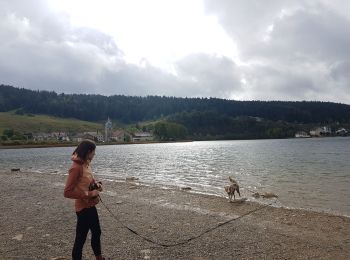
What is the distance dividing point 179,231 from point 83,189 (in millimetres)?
5529

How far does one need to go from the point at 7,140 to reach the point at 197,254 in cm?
18506

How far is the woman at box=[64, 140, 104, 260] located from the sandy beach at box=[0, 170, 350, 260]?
1707 mm

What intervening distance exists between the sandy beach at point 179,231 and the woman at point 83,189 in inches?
67.2

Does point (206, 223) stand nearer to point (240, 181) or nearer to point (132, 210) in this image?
point (132, 210)

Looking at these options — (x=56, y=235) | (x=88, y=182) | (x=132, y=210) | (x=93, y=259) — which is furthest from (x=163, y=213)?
(x=88, y=182)

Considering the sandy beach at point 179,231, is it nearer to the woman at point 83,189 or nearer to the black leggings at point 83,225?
the black leggings at point 83,225

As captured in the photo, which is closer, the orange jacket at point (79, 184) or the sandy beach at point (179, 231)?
the orange jacket at point (79, 184)

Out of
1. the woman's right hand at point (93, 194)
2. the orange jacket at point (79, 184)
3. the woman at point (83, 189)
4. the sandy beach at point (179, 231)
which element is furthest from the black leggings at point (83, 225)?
the sandy beach at point (179, 231)

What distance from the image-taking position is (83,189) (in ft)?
24.3

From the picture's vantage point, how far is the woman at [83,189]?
24.0 ft

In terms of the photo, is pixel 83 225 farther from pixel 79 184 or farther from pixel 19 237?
pixel 19 237

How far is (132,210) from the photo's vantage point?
16125 millimetres

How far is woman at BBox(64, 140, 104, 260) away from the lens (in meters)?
7.31

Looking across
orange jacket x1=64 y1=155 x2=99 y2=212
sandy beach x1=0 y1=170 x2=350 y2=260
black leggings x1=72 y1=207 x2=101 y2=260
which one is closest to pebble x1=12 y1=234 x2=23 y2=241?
sandy beach x1=0 y1=170 x2=350 y2=260
